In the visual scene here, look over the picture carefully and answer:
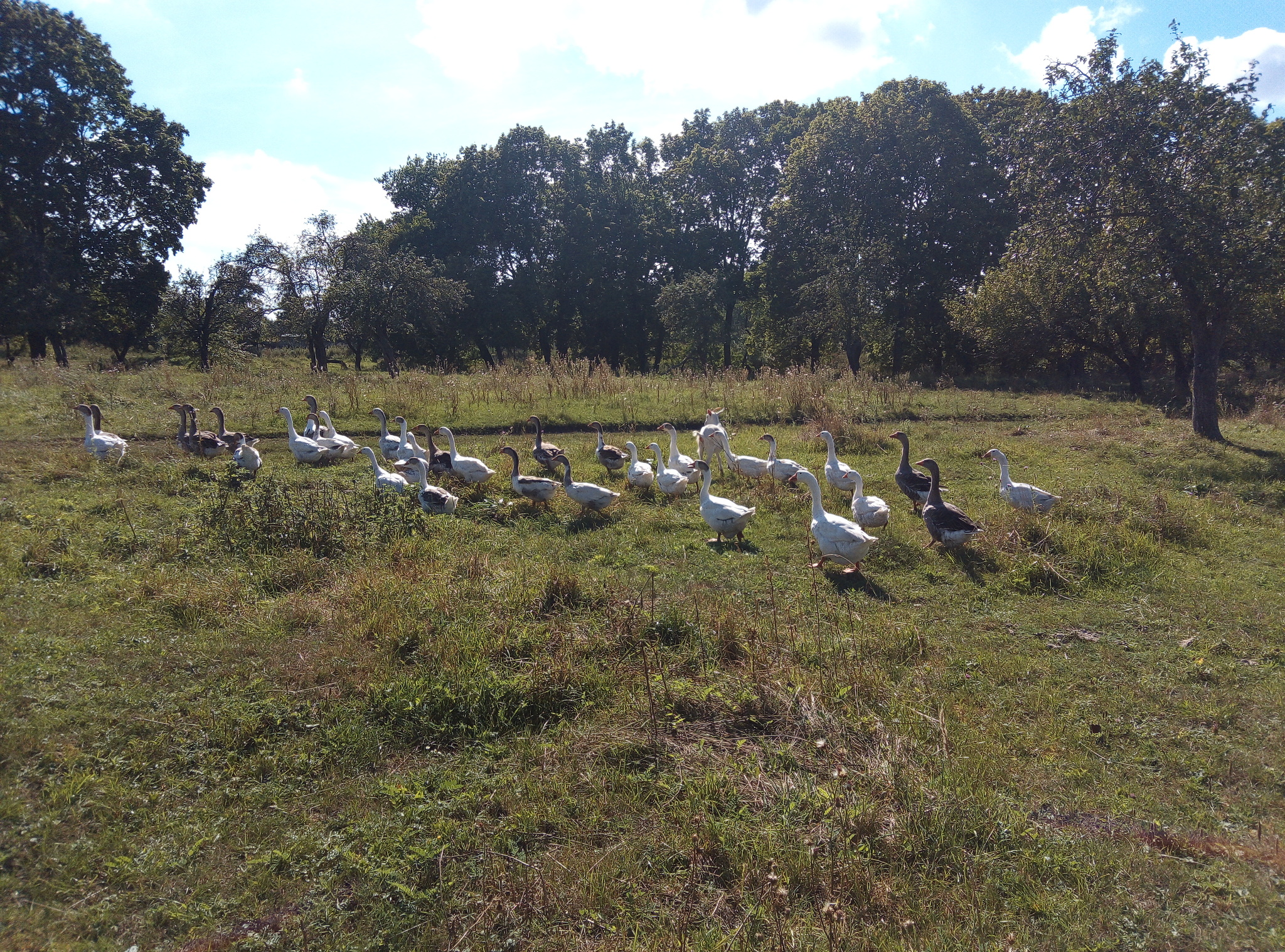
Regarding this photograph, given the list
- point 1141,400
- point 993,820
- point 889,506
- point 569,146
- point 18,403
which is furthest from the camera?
point 569,146

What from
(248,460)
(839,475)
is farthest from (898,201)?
(248,460)

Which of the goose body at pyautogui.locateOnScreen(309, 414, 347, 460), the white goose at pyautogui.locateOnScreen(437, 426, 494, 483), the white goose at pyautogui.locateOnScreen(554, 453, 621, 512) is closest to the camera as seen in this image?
the white goose at pyautogui.locateOnScreen(554, 453, 621, 512)

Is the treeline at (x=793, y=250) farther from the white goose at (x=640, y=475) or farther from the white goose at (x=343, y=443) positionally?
the white goose at (x=343, y=443)

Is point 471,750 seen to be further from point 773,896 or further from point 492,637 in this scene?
point 773,896

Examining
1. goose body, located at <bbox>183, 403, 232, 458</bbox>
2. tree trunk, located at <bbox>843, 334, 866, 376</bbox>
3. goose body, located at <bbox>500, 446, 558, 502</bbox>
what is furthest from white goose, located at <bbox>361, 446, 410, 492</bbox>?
tree trunk, located at <bbox>843, 334, 866, 376</bbox>

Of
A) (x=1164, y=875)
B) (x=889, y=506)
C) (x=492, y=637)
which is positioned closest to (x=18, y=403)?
(x=492, y=637)

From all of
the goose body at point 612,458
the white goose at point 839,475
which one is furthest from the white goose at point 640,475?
the white goose at point 839,475

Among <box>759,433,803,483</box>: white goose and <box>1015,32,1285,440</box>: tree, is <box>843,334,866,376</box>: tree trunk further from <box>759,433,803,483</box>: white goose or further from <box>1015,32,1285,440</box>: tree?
<box>759,433,803,483</box>: white goose

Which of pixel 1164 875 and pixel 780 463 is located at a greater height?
pixel 780 463

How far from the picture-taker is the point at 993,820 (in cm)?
410

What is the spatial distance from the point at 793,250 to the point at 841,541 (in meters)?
30.7

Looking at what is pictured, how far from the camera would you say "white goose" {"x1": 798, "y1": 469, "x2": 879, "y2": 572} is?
8.01m

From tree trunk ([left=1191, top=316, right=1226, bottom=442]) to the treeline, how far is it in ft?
0.16

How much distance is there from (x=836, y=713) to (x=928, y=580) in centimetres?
377
